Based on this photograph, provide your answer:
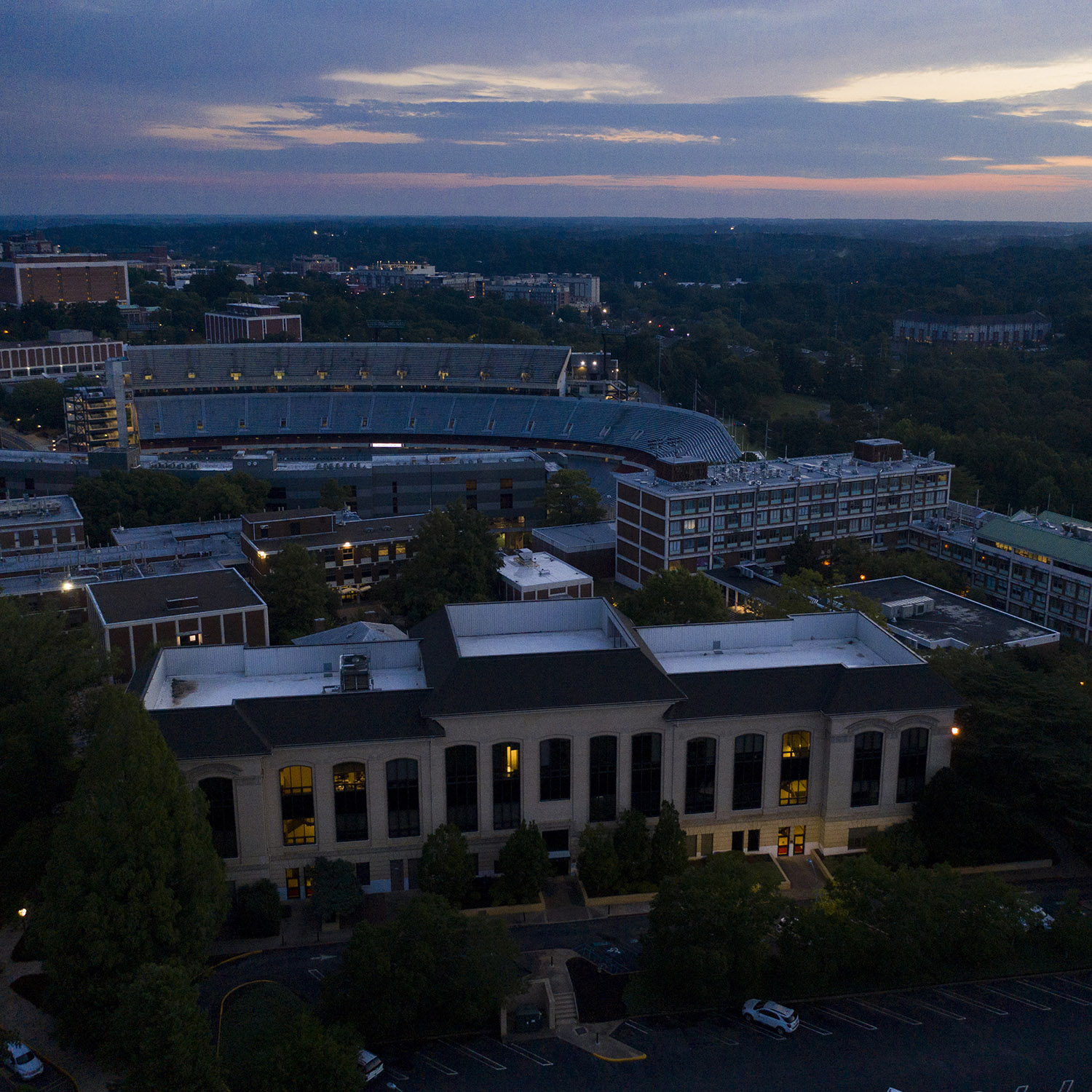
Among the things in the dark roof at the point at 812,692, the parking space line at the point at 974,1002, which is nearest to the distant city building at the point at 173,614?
the dark roof at the point at 812,692

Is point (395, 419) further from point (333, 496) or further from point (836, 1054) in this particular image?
point (836, 1054)

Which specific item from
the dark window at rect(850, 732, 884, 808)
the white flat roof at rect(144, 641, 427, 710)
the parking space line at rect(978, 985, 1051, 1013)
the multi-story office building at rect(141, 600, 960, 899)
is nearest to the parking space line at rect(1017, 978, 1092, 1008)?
the parking space line at rect(978, 985, 1051, 1013)

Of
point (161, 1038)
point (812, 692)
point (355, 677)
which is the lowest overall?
point (161, 1038)

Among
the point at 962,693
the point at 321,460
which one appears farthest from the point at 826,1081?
the point at 321,460

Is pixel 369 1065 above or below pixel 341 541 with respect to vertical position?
below

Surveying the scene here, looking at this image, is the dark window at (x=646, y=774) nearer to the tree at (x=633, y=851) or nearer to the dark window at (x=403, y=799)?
the tree at (x=633, y=851)

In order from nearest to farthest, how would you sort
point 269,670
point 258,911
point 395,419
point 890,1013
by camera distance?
point 890,1013
point 258,911
point 269,670
point 395,419

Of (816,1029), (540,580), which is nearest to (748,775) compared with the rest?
(816,1029)

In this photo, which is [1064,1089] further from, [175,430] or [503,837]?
[175,430]
